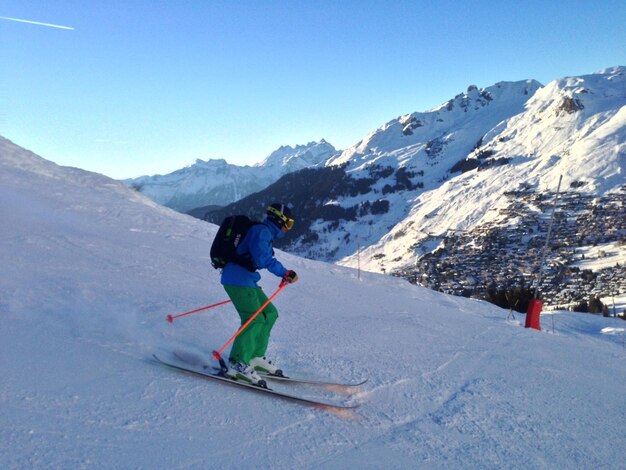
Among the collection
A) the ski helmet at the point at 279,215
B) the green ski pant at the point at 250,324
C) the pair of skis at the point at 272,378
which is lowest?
the pair of skis at the point at 272,378

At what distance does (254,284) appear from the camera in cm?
551

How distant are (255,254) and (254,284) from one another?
0.49 meters

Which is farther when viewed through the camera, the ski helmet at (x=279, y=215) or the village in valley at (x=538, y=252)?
the village in valley at (x=538, y=252)

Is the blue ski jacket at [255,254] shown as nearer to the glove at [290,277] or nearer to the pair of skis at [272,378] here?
the glove at [290,277]

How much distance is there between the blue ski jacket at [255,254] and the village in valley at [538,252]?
108m

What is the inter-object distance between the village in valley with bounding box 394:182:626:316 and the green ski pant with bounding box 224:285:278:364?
108184 mm

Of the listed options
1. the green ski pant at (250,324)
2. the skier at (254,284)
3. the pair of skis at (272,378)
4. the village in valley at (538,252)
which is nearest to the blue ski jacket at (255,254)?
the skier at (254,284)

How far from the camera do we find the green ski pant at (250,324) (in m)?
5.07

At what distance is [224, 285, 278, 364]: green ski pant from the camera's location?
5.07 meters

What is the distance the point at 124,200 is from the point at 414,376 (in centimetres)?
1368

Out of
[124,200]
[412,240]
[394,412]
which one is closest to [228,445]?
[394,412]

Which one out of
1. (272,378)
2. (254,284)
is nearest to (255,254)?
(254,284)

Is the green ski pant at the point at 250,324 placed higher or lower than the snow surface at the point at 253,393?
higher

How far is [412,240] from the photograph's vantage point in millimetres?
184250
